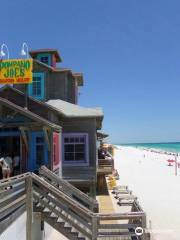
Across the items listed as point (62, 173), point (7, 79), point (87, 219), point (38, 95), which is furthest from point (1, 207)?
point (38, 95)

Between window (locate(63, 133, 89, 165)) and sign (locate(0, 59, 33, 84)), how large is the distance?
5.03 meters

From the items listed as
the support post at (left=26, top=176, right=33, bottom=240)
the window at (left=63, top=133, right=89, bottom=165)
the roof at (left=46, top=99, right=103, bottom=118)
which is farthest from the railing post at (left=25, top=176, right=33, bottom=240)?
the window at (left=63, top=133, right=89, bottom=165)

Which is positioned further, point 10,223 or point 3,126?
point 3,126

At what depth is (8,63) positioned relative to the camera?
1681cm

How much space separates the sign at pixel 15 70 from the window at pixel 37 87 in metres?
5.82

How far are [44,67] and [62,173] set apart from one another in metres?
8.23

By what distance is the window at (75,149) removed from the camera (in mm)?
19859

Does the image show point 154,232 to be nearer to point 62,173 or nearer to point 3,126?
point 62,173

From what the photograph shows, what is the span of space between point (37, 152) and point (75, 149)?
12.2ft

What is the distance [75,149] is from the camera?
2000 cm

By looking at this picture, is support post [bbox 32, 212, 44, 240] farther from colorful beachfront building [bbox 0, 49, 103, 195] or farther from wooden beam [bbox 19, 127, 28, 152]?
wooden beam [bbox 19, 127, 28, 152]

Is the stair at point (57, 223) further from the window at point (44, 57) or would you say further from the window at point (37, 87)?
the window at point (44, 57)

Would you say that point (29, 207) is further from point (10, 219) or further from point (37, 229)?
point (37, 229)

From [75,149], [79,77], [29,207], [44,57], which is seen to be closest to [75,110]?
[75,149]
